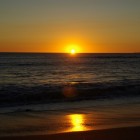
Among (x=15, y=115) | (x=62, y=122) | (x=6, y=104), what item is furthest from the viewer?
(x=6, y=104)

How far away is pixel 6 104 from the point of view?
1623 cm

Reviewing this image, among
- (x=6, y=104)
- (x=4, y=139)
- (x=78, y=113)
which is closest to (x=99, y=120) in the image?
(x=78, y=113)

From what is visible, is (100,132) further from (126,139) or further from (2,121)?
(2,121)

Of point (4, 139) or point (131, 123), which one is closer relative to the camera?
point (4, 139)

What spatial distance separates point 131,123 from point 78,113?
2806 millimetres

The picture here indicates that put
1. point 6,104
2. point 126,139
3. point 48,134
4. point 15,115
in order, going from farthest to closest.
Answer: point 6,104 → point 15,115 → point 48,134 → point 126,139

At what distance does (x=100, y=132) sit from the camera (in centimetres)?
840

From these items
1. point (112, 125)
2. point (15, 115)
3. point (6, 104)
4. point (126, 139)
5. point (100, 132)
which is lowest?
point (126, 139)

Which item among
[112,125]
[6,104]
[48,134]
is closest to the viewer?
[48,134]

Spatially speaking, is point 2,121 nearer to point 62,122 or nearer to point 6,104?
point 62,122

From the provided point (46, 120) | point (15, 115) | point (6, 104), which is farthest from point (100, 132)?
point (6, 104)

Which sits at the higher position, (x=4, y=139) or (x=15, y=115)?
(x=15, y=115)

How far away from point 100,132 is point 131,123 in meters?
1.74

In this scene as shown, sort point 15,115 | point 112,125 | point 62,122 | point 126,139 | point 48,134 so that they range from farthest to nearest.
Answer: point 15,115
point 62,122
point 112,125
point 48,134
point 126,139
